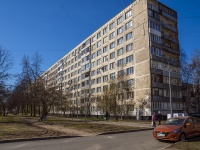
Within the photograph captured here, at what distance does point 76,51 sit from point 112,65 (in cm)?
3145

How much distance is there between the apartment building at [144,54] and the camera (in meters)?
48.7

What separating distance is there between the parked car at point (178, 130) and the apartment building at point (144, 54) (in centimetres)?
2525

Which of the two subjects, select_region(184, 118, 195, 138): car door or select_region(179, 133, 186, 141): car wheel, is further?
select_region(184, 118, 195, 138): car door

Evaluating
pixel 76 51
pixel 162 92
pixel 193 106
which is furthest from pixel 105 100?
pixel 76 51

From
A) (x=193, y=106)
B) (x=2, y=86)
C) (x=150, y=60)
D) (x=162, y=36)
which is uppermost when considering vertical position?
(x=162, y=36)

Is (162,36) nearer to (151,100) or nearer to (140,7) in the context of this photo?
(140,7)

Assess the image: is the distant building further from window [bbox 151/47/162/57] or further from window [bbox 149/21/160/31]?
window [bbox 149/21/160/31]

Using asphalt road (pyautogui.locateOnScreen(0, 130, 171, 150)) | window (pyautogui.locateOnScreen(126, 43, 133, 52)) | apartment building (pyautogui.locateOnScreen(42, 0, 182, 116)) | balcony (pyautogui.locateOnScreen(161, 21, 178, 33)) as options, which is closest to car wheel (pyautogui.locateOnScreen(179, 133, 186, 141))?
asphalt road (pyautogui.locateOnScreen(0, 130, 171, 150))

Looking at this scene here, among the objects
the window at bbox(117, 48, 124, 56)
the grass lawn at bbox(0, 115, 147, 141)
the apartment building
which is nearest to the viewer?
the grass lawn at bbox(0, 115, 147, 141)

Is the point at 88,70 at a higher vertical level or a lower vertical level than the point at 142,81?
higher

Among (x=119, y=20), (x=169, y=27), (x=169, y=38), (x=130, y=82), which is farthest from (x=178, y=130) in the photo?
(x=119, y=20)

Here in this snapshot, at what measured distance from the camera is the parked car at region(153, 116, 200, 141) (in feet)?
41.9

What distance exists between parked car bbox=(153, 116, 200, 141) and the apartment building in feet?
82.9

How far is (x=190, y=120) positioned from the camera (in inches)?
562
